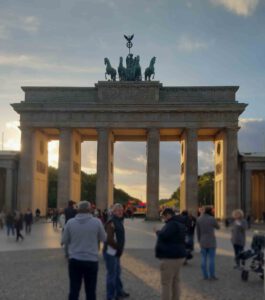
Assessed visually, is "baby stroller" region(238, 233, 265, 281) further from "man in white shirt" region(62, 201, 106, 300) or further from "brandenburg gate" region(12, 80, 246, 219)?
"brandenburg gate" region(12, 80, 246, 219)

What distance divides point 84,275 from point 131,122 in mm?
61937

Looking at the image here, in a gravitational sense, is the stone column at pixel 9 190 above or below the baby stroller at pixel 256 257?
above

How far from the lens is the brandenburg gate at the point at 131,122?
7156cm

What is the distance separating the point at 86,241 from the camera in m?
10.9

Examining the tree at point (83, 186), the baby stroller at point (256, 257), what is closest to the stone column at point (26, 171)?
the tree at point (83, 186)

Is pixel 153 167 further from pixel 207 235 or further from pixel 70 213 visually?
pixel 207 235

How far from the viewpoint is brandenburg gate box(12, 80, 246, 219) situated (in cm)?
7156

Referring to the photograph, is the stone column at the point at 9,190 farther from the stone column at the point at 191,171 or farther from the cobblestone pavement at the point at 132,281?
the cobblestone pavement at the point at 132,281

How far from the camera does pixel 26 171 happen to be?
72312 mm

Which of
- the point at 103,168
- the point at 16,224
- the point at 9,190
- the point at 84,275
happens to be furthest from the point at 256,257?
the point at 9,190

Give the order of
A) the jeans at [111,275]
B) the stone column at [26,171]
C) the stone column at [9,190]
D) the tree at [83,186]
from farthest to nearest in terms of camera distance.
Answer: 1. the tree at [83,186]
2. the stone column at [9,190]
3. the stone column at [26,171]
4. the jeans at [111,275]

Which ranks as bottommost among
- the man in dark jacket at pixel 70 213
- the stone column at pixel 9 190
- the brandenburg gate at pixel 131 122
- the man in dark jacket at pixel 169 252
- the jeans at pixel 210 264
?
the jeans at pixel 210 264

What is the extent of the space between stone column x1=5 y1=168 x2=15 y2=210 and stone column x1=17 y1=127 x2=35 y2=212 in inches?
74.5

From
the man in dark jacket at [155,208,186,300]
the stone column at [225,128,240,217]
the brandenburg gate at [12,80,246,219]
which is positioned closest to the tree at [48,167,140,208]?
the brandenburg gate at [12,80,246,219]
